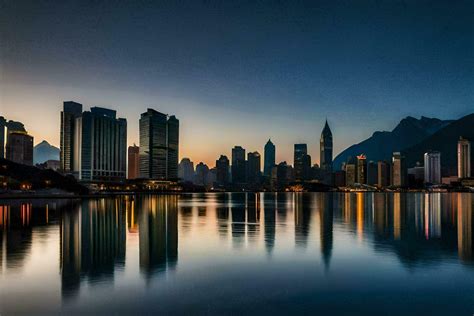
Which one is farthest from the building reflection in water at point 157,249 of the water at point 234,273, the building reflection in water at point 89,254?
the building reflection in water at point 89,254

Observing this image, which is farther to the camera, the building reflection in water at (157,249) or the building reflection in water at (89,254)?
the building reflection in water at (157,249)

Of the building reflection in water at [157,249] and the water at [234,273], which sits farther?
the building reflection in water at [157,249]

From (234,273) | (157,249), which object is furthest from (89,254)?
(234,273)

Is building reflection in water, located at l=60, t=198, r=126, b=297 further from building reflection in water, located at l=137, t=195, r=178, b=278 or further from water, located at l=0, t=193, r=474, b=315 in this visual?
building reflection in water, located at l=137, t=195, r=178, b=278

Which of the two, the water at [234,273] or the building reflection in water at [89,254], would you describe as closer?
the water at [234,273]

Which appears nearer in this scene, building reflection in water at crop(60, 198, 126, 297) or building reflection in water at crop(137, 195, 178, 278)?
building reflection in water at crop(60, 198, 126, 297)

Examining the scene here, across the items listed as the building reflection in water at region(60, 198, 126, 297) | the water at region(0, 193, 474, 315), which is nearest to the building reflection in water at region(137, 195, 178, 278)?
the water at region(0, 193, 474, 315)

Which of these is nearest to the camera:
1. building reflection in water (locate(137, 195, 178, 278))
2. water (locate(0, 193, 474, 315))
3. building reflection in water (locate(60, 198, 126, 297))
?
water (locate(0, 193, 474, 315))

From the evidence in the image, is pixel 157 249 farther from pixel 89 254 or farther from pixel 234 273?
pixel 234 273

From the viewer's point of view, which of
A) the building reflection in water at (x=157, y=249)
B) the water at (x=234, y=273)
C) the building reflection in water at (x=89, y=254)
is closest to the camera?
the water at (x=234, y=273)

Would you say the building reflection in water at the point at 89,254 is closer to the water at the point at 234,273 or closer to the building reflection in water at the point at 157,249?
the water at the point at 234,273

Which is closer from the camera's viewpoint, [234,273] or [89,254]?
[234,273]

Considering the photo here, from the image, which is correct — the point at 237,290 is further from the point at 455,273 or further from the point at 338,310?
the point at 455,273

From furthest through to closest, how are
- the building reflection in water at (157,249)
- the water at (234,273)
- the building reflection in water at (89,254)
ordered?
the building reflection in water at (157,249) → the building reflection in water at (89,254) → the water at (234,273)
